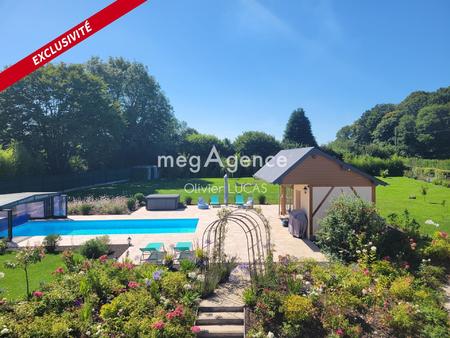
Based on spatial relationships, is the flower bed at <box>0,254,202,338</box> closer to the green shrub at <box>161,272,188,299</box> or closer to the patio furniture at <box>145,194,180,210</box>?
the green shrub at <box>161,272,188,299</box>

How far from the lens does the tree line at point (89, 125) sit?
2975 cm

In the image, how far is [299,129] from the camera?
2368 inches

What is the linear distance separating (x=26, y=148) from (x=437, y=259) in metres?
33.9

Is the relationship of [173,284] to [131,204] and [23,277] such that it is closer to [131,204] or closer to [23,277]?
[23,277]

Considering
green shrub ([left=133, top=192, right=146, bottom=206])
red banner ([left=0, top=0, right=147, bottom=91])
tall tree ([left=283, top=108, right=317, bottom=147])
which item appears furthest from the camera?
tall tree ([left=283, top=108, right=317, bottom=147])

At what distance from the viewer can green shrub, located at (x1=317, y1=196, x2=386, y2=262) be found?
9688mm

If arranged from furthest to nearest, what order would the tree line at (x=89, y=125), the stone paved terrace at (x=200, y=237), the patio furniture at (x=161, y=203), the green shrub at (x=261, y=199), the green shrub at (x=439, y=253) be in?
the tree line at (x=89, y=125) → the green shrub at (x=261, y=199) → the patio furniture at (x=161, y=203) → the stone paved terrace at (x=200, y=237) → the green shrub at (x=439, y=253)

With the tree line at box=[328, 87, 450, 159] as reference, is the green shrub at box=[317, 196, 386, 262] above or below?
below

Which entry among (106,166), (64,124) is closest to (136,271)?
(64,124)

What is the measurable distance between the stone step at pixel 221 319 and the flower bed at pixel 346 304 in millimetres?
301

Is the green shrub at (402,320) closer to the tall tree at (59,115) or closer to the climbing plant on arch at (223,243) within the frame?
the climbing plant on arch at (223,243)

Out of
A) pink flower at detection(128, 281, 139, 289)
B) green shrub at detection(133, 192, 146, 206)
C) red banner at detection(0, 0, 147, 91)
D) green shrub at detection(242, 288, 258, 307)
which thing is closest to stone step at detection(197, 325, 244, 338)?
green shrub at detection(242, 288, 258, 307)

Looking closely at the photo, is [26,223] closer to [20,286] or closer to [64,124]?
[20,286]

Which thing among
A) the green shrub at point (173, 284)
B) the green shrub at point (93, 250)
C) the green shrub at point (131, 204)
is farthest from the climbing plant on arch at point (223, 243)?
the green shrub at point (131, 204)
